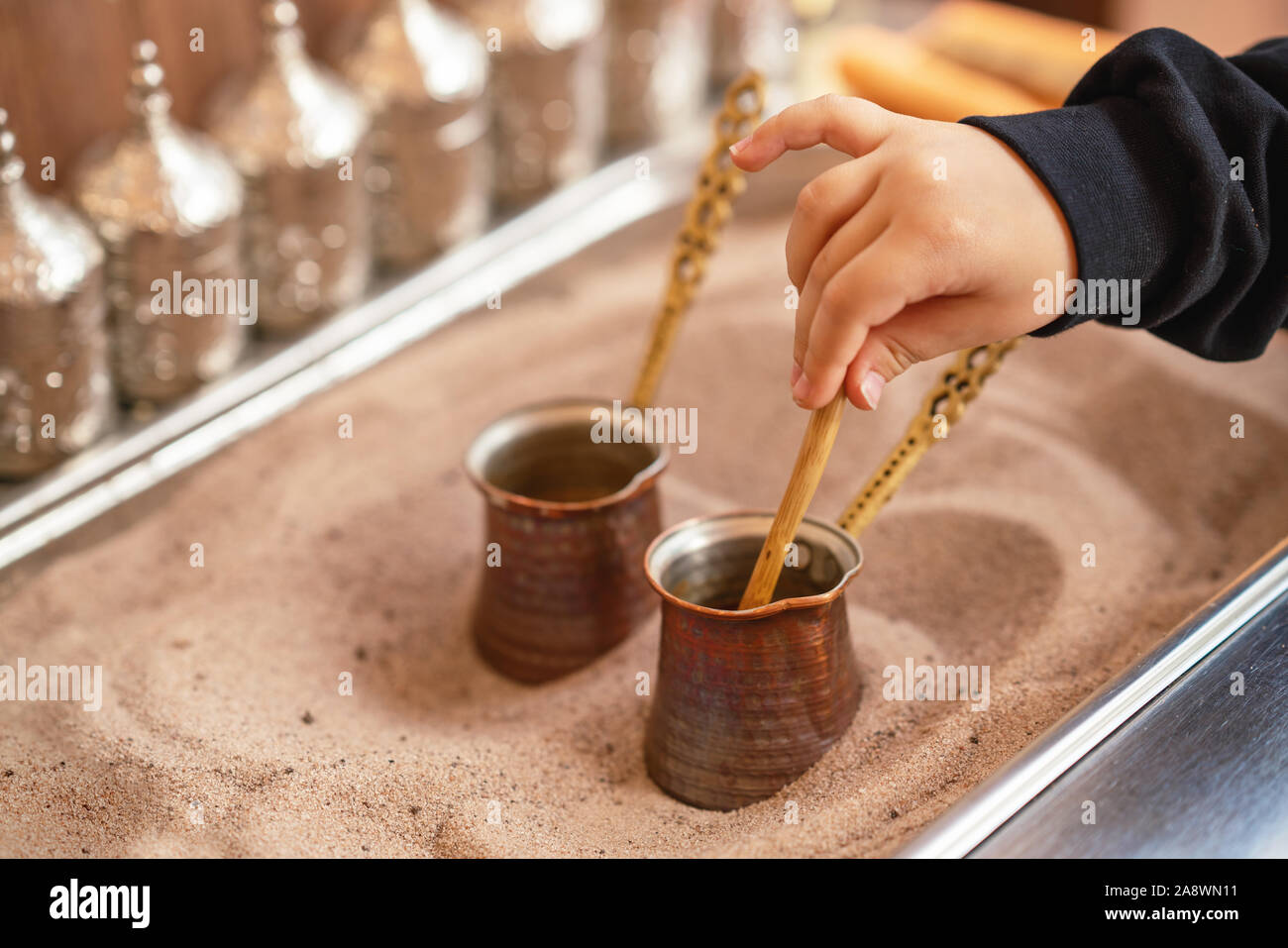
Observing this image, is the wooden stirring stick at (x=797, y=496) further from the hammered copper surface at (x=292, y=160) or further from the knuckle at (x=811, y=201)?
the hammered copper surface at (x=292, y=160)

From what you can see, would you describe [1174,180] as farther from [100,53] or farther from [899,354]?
[100,53]

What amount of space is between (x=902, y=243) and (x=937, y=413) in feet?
0.73

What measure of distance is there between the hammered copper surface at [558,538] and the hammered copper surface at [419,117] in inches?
14.5

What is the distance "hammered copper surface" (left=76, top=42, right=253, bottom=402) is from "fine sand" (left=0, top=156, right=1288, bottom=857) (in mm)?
100

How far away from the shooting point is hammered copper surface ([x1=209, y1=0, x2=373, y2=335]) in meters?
0.99

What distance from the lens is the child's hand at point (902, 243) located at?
1.67 feet

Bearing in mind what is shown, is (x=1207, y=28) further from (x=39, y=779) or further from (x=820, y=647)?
(x=39, y=779)

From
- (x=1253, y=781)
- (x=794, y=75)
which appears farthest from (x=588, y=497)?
(x=794, y=75)

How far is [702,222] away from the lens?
83 centimetres

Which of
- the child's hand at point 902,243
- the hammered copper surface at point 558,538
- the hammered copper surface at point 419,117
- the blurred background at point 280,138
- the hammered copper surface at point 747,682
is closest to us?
the child's hand at point 902,243

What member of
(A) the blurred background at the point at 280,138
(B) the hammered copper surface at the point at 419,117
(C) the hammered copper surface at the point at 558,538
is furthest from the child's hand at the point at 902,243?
(B) the hammered copper surface at the point at 419,117

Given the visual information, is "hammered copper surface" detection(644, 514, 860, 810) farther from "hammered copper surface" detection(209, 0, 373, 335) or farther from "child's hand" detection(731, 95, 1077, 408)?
"hammered copper surface" detection(209, 0, 373, 335)

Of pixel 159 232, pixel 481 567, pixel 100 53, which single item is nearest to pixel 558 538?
pixel 481 567

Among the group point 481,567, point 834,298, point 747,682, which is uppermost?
point 834,298
